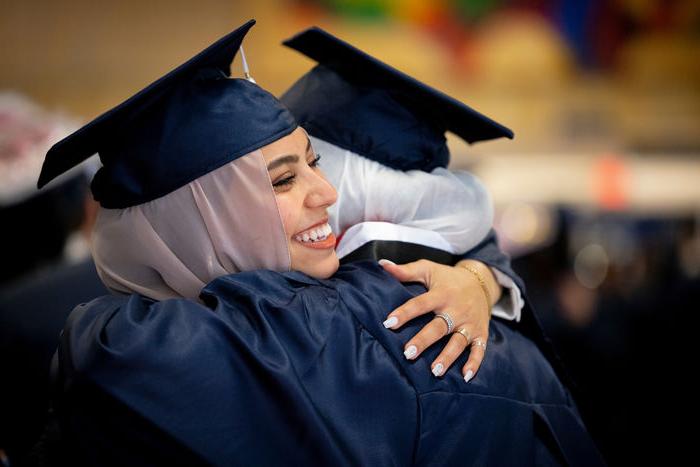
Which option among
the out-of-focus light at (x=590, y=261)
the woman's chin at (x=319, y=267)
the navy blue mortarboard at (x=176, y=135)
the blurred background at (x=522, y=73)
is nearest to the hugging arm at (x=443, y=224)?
the woman's chin at (x=319, y=267)

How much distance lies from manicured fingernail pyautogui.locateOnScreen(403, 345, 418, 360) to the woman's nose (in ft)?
1.00

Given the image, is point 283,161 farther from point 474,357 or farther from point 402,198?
point 474,357

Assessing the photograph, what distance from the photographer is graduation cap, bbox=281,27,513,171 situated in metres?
1.58

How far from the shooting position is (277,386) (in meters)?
1.21

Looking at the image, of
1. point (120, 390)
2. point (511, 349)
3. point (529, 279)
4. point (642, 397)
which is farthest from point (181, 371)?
point (529, 279)

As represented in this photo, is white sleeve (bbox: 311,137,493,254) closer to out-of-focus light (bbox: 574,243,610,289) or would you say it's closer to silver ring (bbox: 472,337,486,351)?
silver ring (bbox: 472,337,486,351)

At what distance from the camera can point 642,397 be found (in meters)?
3.07

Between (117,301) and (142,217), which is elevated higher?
(142,217)

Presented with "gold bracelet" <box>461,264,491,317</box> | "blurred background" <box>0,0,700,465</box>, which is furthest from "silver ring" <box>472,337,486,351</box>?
"blurred background" <box>0,0,700,465</box>

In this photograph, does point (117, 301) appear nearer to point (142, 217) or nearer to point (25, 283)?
point (142, 217)

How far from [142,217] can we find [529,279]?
128 inches

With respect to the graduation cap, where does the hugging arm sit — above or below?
below

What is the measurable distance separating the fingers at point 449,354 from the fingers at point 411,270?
13 centimetres

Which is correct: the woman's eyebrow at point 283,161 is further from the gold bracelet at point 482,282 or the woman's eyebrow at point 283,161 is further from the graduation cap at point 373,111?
the gold bracelet at point 482,282
